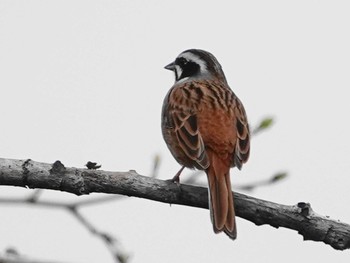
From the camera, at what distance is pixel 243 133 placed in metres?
5.59

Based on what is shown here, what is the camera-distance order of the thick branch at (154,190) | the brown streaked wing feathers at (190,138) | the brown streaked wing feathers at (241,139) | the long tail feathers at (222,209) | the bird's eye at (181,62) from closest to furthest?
1. the thick branch at (154,190)
2. the long tail feathers at (222,209)
3. the brown streaked wing feathers at (190,138)
4. the brown streaked wing feathers at (241,139)
5. the bird's eye at (181,62)

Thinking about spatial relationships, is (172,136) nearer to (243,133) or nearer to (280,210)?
(243,133)

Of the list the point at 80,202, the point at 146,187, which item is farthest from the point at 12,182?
the point at 146,187

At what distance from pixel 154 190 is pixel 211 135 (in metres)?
1.14

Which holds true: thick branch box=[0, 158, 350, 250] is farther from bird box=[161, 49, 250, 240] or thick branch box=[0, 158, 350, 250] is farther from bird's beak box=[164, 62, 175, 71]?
bird's beak box=[164, 62, 175, 71]

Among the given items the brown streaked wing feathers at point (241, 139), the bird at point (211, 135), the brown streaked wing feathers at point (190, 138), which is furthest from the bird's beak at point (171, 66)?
the brown streaked wing feathers at point (190, 138)

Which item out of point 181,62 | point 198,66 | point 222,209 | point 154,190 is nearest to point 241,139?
point 222,209

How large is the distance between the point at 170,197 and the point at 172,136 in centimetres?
127

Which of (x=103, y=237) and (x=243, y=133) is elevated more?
(x=243, y=133)

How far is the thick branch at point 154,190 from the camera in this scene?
4.15 meters

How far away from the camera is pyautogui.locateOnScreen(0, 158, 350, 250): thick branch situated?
4.15 metres

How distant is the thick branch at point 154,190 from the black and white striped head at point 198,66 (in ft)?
7.84

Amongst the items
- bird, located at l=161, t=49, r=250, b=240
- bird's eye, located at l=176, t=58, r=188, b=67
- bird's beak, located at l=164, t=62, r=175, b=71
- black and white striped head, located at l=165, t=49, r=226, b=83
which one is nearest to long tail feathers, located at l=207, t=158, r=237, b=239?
bird, located at l=161, t=49, r=250, b=240

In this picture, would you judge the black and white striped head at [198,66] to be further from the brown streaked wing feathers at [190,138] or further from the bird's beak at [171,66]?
the brown streaked wing feathers at [190,138]
